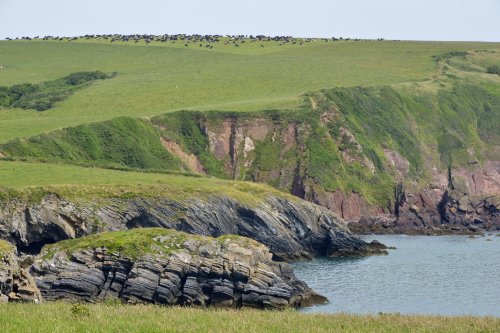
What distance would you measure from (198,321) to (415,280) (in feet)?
162

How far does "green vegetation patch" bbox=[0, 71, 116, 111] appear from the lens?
164125 millimetres

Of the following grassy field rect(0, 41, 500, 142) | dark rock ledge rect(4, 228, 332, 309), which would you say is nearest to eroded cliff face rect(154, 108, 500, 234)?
grassy field rect(0, 41, 500, 142)

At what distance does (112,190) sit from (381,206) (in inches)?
2120

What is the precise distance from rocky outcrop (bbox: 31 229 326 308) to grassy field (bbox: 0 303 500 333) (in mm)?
18648

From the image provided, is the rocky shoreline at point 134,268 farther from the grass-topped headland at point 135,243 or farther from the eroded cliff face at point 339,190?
the eroded cliff face at point 339,190

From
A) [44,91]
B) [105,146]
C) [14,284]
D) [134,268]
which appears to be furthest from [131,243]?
[44,91]

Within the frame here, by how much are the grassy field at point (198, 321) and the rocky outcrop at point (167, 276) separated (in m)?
18.6

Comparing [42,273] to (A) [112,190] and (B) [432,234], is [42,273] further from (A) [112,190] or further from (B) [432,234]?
(B) [432,234]

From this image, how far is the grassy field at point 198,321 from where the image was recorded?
40219 mm

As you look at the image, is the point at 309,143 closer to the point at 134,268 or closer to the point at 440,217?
the point at 440,217

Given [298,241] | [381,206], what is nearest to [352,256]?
[298,241]

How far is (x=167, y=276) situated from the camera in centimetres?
6944

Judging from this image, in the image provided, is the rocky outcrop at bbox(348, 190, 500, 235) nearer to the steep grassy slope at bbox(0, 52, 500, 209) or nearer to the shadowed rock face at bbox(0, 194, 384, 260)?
the steep grassy slope at bbox(0, 52, 500, 209)

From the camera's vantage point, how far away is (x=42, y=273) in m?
68.2
